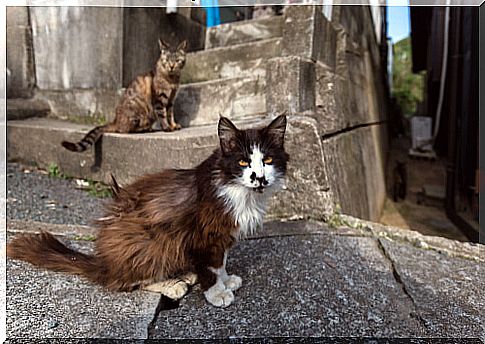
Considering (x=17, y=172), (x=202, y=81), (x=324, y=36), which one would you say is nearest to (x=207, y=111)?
(x=202, y=81)

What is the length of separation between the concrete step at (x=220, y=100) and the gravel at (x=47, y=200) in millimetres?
1083

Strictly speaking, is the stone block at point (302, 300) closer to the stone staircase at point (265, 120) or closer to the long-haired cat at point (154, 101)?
the stone staircase at point (265, 120)

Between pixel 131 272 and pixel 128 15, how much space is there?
292cm

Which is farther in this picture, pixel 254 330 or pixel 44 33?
pixel 44 33

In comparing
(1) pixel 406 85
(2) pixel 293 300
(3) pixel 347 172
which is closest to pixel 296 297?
(2) pixel 293 300

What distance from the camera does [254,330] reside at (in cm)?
142

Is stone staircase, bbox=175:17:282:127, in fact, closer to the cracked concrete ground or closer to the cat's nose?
the cracked concrete ground

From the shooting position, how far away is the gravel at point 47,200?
2.62 m

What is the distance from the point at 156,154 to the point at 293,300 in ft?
5.35

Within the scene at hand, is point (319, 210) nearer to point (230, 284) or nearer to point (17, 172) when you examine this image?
point (230, 284)

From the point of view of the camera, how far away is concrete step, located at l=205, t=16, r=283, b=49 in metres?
3.83

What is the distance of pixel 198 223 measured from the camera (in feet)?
5.29

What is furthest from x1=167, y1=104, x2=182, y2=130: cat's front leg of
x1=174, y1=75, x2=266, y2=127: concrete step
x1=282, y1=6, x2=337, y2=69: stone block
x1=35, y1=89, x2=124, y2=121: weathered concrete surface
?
x1=282, y1=6, x2=337, y2=69: stone block

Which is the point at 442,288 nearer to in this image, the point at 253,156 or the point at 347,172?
the point at 253,156
